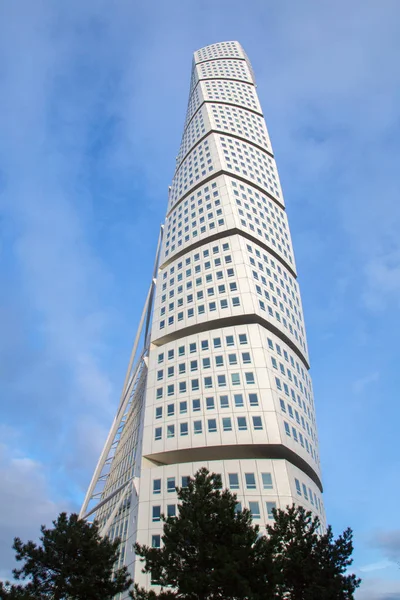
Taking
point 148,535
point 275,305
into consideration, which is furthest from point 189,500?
point 275,305

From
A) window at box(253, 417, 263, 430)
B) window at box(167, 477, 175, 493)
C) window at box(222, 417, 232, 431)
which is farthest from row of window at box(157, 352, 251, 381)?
window at box(167, 477, 175, 493)

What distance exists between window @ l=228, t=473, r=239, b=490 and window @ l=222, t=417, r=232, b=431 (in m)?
3.91

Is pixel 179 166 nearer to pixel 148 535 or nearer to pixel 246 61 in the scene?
pixel 246 61

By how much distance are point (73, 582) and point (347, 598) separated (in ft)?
34.5

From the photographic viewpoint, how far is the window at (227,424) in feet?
124

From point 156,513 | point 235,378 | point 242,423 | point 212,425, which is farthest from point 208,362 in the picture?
point 156,513

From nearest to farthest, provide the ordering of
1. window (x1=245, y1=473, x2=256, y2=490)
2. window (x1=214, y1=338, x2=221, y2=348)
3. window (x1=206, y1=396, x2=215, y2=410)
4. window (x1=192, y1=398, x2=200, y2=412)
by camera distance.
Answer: window (x1=245, y1=473, x2=256, y2=490)
window (x1=206, y1=396, x2=215, y2=410)
window (x1=192, y1=398, x2=200, y2=412)
window (x1=214, y1=338, x2=221, y2=348)

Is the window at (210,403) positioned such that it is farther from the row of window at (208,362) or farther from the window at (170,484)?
the window at (170,484)

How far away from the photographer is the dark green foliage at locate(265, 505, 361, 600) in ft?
52.8

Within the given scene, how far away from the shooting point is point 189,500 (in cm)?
1762

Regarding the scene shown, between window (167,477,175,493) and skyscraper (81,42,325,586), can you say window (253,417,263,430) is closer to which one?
skyscraper (81,42,325,586)

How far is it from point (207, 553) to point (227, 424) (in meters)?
22.5

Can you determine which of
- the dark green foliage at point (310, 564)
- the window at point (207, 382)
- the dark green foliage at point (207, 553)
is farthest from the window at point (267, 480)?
the dark green foliage at point (207, 553)

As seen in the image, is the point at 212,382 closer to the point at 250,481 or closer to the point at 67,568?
the point at 250,481
